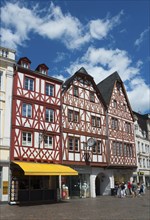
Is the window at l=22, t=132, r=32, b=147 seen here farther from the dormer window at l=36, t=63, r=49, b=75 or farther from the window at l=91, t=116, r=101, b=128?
the window at l=91, t=116, r=101, b=128

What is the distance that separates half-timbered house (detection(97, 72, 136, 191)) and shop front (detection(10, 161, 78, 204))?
25.2 feet

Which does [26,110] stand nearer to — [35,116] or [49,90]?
[35,116]

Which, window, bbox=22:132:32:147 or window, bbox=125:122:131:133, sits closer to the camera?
window, bbox=22:132:32:147

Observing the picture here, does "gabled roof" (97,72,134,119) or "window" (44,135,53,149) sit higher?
"gabled roof" (97,72,134,119)

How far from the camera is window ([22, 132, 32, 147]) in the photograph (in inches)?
846

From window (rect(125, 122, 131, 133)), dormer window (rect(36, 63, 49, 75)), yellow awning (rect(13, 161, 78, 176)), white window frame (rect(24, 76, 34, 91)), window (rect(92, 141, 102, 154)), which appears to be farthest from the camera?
window (rect(125, 122, 131, 133))

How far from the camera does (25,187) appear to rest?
21.2m

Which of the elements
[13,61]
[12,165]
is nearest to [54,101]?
[13,61]

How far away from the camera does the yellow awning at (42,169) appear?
18.7 m

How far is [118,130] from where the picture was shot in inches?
1224

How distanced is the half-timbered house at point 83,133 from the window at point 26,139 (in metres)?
3.49

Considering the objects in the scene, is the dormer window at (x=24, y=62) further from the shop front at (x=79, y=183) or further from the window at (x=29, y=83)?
the shop front at (x=79, y=183)

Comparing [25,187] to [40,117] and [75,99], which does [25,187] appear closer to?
[40,117]

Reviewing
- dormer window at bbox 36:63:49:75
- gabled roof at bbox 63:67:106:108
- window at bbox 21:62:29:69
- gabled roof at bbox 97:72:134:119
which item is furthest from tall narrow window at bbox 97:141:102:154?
window at bbox 21:62:29:69
